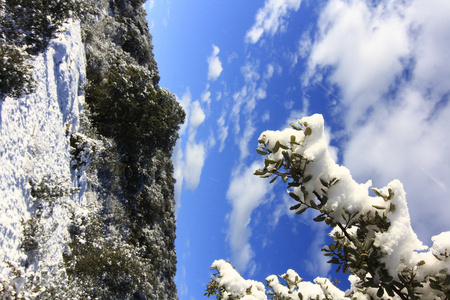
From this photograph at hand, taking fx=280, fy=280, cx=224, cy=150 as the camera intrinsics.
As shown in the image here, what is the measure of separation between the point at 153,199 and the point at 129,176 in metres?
3.78

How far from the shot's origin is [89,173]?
18.1 metres

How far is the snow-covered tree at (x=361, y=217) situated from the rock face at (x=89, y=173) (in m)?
7.27

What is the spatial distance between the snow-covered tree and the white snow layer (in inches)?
301

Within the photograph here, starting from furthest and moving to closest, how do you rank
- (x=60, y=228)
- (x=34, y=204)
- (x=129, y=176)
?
(x=129, y=176)
(x=60, y=228)
(x=34, y=204)

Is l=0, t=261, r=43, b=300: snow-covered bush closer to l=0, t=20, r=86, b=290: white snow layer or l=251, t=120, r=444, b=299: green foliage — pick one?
l=0, t=20, r=86, b=290: white snow layer

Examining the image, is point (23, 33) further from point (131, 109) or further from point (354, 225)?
point (354, 225)

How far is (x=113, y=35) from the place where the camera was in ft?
92.6

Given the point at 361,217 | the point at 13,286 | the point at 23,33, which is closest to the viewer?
the point at 361,217

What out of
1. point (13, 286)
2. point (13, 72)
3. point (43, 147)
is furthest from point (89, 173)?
point (13, 286)

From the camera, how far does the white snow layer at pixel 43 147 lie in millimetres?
8672

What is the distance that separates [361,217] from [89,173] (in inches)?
720

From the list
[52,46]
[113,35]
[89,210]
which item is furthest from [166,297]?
[113,35]

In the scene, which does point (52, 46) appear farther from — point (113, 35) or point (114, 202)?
point (113, 35)

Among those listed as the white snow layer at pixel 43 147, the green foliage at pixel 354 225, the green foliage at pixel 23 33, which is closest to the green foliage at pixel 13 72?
the green foliage at pixel 23 33
